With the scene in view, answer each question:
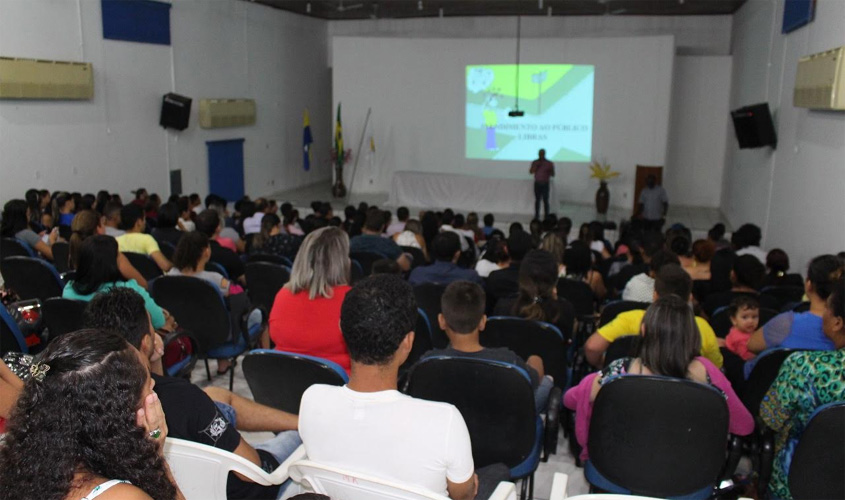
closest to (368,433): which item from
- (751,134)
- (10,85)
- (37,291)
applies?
(37,291)

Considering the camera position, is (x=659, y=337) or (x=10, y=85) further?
(x=10, y=85)

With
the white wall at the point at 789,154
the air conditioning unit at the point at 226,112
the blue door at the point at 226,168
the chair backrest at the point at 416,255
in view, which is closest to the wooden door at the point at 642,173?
the white wall at the point at 789,154

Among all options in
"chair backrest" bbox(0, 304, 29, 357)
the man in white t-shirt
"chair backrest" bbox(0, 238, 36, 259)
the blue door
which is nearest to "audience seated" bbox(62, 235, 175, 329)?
"chair backrest" bbox(0, 304, 29, 357)

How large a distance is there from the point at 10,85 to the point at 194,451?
318 inches

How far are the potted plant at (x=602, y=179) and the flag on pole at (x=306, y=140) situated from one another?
20.6ft

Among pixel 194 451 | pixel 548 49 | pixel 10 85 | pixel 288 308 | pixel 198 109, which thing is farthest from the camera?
pixel 548 49

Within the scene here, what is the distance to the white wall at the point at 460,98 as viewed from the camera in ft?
42.3

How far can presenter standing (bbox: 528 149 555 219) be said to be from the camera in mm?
11828

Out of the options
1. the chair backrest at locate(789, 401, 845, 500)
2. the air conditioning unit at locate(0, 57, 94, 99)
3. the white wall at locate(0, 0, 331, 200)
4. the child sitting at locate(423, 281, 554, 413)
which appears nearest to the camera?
the chair backrest at locate(789, 401, 845, 500)

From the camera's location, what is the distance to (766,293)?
449 centimetres

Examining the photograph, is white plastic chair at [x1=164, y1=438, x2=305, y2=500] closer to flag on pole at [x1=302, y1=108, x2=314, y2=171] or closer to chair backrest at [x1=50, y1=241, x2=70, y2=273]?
chair backrest at [x1=50, y1=241, x2=70, y2=273]

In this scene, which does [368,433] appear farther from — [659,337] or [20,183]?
[20,183]

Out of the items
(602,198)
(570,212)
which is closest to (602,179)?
(602,198)

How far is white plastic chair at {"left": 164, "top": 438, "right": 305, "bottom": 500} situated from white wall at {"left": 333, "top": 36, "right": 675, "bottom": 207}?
1240 cm
